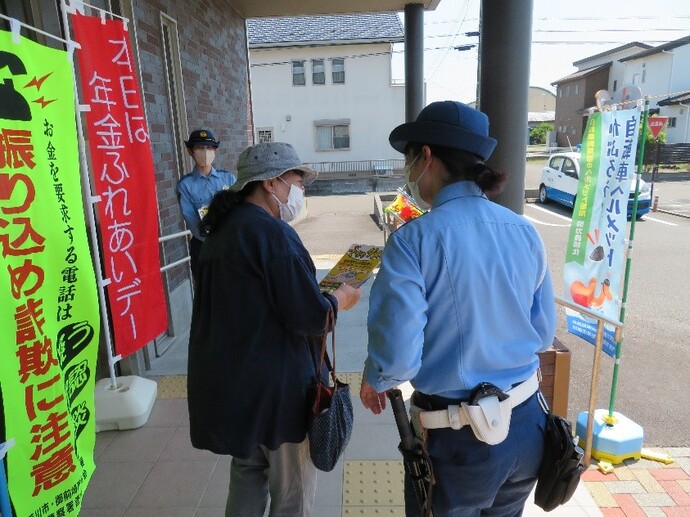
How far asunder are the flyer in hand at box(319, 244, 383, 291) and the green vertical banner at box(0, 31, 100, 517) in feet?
3.75

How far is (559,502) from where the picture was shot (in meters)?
1.61

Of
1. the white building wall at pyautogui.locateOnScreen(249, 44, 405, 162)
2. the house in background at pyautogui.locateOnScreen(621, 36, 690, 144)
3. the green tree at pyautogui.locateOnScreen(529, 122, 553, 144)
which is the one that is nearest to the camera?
the white building wall at pyautogui.locateOnScreen(249, 44, 405, 162)

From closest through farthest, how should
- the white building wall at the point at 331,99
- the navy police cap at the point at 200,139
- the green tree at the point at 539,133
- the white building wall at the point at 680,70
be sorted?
1. the navy police cap at the point at 200,139
2. the white building wall at the point at 331,99
3. the white building wall at the point at 680,70
4. the green tree at the point at 539,133

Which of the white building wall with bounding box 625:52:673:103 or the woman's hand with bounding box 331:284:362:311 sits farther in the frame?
the white building wall with bounding box 625:52:673:103

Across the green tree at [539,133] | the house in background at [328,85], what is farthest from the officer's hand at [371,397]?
the green tree at [539,133]

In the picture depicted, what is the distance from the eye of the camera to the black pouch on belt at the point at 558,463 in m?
1.49

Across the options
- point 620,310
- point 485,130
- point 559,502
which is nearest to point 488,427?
point 559,502

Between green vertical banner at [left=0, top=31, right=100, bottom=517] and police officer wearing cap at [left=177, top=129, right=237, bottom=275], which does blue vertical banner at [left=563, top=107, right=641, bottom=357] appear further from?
green vertical banner at [left=0, top=31, right=100, bottom=517]

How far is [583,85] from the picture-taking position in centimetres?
3431

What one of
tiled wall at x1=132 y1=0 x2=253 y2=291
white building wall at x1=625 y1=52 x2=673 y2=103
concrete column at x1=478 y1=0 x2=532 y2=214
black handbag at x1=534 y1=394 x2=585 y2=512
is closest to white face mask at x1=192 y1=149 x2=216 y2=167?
tiled wall at x1=132 y1=0 x2=253 y2=291

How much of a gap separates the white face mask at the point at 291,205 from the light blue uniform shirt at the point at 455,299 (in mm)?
582

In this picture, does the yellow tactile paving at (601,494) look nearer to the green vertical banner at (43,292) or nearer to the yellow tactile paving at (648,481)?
the yellow tactile paving at (648,481)

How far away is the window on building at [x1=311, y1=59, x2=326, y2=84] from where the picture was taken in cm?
2311

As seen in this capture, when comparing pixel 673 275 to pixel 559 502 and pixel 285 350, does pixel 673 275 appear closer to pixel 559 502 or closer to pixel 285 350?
pixel 559 502
